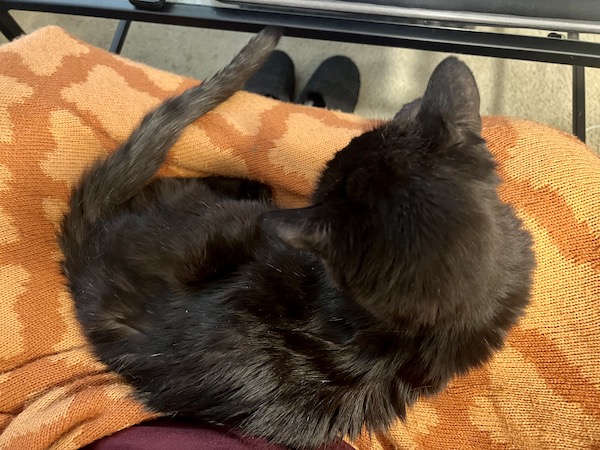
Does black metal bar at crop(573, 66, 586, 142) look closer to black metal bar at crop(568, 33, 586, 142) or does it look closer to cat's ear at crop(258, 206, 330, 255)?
black metal bar at crop(568, 33, 586, 142)

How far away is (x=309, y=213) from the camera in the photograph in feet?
2.32

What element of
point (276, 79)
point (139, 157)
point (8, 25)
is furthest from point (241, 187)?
point (8, 25)

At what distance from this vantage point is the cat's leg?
1.31 meters

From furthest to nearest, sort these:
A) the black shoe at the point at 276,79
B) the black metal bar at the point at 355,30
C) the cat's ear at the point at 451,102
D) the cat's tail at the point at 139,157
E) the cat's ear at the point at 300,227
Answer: the black shoe at the point at 276,79 < the black metal bar at the point at 355,30 < the cat's tail at the point at 139,157 < the cat's ear at the point at 451,102 < the cat's ear at the point at 300,227

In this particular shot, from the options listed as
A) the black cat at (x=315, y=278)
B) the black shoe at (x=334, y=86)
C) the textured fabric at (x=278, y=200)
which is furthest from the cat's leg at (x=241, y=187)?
the black shoe at (x=334, y=86)

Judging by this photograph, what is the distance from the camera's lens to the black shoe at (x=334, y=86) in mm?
1721

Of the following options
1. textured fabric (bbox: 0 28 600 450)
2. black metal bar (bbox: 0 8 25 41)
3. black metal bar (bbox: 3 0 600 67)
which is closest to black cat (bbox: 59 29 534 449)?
textured fabric (bbox: 0 28 600 450)

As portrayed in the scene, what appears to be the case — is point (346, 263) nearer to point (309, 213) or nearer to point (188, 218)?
point (309, 213)

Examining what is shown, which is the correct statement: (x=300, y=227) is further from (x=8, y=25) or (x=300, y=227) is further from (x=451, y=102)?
(x=8, y=25)

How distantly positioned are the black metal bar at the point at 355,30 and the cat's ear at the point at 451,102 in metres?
0.47

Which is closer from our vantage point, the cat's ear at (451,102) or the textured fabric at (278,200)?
the cat's ear at (451,102)

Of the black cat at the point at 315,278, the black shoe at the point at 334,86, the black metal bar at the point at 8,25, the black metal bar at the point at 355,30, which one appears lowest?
the black cat at the point at 315,278

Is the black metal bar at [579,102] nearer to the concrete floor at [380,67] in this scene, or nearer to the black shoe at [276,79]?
the concrete floor at [380,67]

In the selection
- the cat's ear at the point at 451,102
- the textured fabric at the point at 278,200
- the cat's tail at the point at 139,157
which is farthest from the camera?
the cat's tail at the point at 139,157
